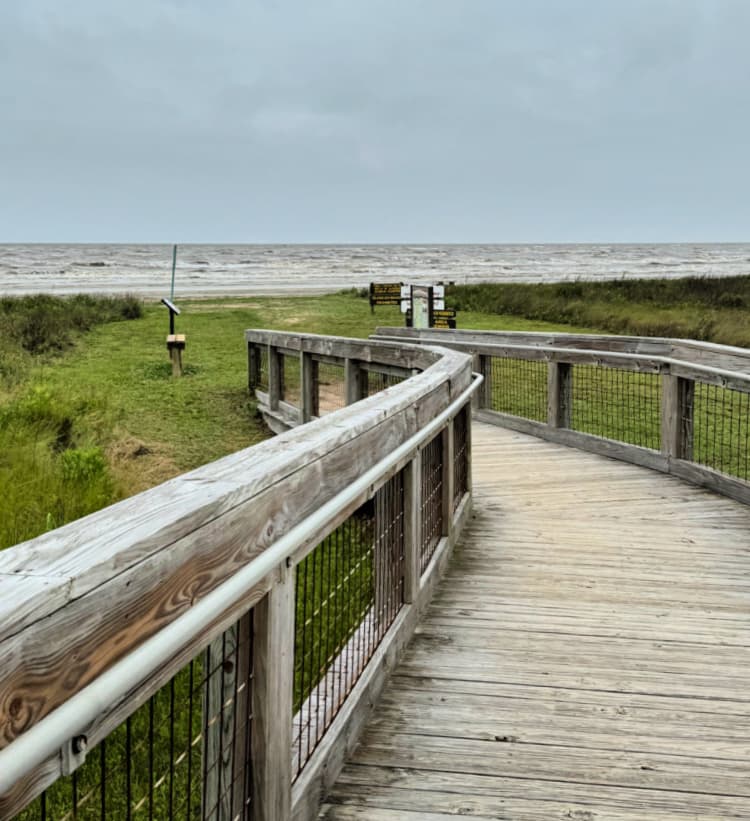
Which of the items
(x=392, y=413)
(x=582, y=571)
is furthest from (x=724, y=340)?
(x=392, y=413)

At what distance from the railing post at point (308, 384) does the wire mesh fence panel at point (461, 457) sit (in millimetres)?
4125

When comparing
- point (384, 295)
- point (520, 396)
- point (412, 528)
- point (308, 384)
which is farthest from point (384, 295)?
point (412, 528)

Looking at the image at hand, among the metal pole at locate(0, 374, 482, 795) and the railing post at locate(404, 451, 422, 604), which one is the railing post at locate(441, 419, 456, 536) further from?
the metal pole at locate(0, 374, 482, 795)

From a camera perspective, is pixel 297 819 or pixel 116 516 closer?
pixel 116 516

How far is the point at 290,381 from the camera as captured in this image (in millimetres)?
12148

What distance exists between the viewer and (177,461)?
32.5 feet

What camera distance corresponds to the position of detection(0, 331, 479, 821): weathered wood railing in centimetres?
122

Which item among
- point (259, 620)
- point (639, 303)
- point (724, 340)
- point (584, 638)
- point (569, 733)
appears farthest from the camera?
point (639, 303)

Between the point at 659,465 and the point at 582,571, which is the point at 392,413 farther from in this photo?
the point at 659,465

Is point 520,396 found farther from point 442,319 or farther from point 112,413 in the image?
point 442,319

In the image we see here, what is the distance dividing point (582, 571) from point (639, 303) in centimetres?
2359

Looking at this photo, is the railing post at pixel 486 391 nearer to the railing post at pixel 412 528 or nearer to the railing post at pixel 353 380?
the railing post at pixel 353 380

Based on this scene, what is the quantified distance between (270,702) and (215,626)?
1.51 feet

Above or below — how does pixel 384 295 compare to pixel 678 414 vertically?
above
